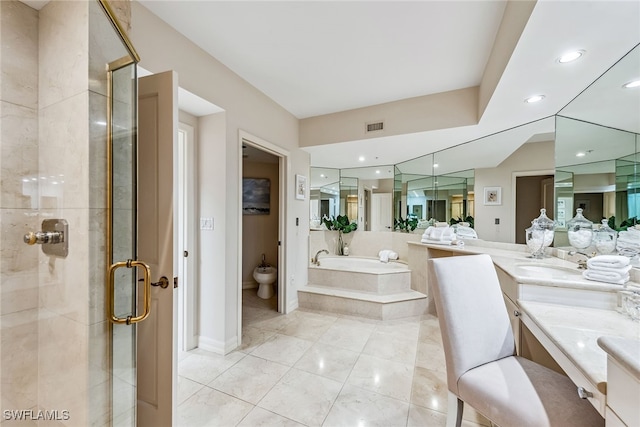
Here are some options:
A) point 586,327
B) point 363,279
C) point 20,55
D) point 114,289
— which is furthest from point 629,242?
point 20,55

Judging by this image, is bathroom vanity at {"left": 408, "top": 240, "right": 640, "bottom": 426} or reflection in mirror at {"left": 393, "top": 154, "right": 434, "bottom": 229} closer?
bathroom vanity at {"left": 408, "top": 240, "right": 640, "bottom": 426}

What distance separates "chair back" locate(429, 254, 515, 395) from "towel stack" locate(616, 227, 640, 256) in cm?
93

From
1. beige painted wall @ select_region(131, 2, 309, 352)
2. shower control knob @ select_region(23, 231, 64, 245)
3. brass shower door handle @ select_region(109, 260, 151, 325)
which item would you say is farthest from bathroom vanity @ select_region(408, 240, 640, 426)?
beige painted wall @ select_region(131, 2, 309, 352)

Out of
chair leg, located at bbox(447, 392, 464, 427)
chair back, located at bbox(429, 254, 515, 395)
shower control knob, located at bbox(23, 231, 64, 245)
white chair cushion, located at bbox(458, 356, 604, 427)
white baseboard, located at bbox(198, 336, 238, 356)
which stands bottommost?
white baseboard, located at bbox(198, 336, 238, 356)

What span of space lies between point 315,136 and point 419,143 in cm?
134

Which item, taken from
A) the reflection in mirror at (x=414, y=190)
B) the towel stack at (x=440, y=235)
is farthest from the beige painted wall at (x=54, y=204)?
the reflection in mirror at (x=414, y=190)

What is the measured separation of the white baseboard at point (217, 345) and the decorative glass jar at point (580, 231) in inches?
118

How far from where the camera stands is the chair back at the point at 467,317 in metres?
→ 1.22

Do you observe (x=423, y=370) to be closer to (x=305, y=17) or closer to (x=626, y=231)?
(x=626, y=231)

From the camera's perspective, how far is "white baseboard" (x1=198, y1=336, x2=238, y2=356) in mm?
2227

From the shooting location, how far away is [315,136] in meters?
3.29

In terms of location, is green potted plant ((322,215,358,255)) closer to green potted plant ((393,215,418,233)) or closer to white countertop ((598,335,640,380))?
green potted plant ((393,215,418,233))

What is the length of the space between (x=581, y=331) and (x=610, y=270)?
1.93 ft

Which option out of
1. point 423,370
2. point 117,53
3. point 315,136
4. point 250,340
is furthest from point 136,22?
point 423,370
